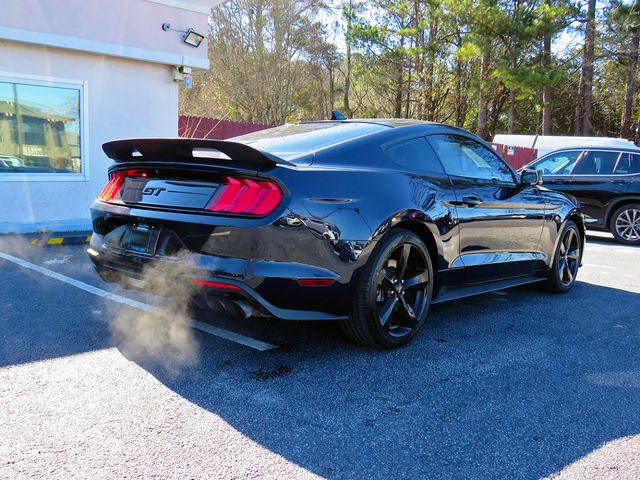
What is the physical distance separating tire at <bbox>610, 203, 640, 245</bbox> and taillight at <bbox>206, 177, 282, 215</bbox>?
8.86m

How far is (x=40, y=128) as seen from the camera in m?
8.77

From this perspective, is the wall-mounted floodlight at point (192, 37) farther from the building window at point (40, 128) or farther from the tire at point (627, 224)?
the tire at point (627, 224)

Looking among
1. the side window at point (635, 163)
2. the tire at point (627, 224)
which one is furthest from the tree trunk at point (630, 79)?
the tire at point (627, 224)

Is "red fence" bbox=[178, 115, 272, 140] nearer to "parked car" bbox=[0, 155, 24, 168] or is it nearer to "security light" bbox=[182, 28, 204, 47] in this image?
"security light" bbox=[182, 28, 204, 47]

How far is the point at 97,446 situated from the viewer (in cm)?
237

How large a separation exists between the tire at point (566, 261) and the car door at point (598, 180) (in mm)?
4768

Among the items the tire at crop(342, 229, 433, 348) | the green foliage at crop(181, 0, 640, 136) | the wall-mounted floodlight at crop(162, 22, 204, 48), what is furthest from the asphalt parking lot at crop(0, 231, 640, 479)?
the green foliage at crop(181, 0, 640, 136)

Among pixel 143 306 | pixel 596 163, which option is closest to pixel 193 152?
pixel 143 306

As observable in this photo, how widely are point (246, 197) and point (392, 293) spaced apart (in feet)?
3.80

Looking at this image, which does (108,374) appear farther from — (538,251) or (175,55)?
(175,55)

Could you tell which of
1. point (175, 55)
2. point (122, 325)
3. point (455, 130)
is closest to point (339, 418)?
point (122, 325)

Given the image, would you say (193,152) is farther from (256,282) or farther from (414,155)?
(414,155)

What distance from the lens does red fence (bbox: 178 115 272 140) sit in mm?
13016

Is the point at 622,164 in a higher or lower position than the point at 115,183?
higher
